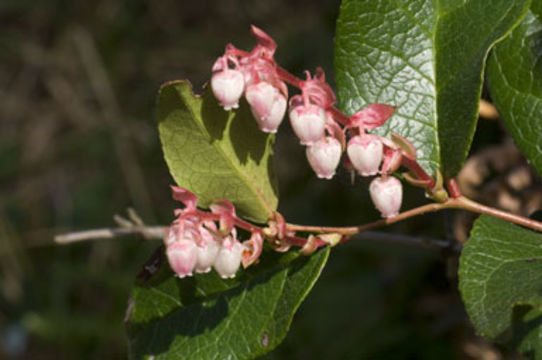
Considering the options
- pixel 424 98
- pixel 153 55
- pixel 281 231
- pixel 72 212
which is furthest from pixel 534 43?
pixel 153 55

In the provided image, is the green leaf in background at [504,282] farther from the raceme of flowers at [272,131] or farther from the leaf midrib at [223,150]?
the leaf midrib at [223,150]

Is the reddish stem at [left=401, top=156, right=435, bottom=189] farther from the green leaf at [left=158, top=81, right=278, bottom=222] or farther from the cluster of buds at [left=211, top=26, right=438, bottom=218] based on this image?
the green leaf at [left=158, top=81, right=278, bottom=222]

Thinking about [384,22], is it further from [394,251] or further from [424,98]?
[394,251]

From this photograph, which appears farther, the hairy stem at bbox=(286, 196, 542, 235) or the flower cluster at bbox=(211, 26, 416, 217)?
the hairy stem at bbox=(286, 196, 542, 235)

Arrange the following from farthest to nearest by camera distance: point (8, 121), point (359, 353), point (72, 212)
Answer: point (8, 121), point (72, 212), point (359, 353)

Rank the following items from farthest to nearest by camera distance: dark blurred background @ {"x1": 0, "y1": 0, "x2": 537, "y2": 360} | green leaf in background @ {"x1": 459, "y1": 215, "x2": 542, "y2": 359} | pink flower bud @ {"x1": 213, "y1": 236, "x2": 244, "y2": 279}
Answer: dark blurred background @ {"x1": 0, "y1": 0, "x2": 537, "y2": 360} → pink flower bud @ {"x1": 213, "y1": 236, "x2": 244, "y2": 279} → green leaf in background @ {"x1": 459, "y1": 215, "x2": 542, "y2": 359}

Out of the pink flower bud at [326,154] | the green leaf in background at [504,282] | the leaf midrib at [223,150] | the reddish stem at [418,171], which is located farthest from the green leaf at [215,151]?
the green leaf in background at [504,282]

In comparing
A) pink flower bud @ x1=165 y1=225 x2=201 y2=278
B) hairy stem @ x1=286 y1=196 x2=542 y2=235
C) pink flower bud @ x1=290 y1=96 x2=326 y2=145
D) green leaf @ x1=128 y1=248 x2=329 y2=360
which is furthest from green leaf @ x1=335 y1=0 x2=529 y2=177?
pink flower bud @ x1=165 y1=225 x2=201 y2=278

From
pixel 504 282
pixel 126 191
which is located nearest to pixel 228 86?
pixel 504 282
